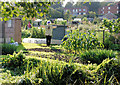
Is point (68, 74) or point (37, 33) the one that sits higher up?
point (37, 33)

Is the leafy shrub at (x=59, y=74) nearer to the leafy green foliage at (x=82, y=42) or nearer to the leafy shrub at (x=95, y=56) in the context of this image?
the leafy shrub at (x=95, y=56)

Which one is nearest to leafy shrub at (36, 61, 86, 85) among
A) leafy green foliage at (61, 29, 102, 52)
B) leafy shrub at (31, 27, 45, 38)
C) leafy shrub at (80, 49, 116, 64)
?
leafy shrub at (80, 49, 116, 64)

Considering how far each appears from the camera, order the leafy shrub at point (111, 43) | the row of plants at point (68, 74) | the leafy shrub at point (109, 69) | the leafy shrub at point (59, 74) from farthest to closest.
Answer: the leafy shrub at point (111, 43), the leafy shrub at point (109, 69), the leafy shrub at point (59, 74), the row of plants at point (68, 74)

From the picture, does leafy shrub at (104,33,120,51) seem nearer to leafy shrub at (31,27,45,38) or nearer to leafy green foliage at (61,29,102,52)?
leafy green foliage at (61,29,102,52)

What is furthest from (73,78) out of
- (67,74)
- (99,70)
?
(99,70)

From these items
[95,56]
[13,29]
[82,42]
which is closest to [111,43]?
[82,42]

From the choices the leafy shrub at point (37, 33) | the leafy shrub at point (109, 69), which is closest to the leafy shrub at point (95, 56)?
the leafy shrub at point (109, 69)

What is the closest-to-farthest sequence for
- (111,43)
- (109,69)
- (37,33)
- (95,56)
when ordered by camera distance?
Answer: (109,69) → (95,56) → (111,43) → (37,33)

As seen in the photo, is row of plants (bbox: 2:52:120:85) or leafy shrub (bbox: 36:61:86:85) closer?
row of plants (bbox: 2:52:120:85)

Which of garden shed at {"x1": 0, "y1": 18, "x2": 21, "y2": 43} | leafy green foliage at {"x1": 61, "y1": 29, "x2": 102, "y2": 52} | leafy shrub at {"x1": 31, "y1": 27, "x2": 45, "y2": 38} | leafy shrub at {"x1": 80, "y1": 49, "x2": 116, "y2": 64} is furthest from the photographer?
leafy shrub at {"x1": 31, "y1": 27, "x2": 45, "y2": 38}

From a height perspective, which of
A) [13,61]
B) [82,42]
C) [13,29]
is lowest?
[13,61]

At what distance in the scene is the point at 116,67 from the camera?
146 inches

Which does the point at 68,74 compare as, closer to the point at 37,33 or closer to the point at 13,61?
the point at 13,61

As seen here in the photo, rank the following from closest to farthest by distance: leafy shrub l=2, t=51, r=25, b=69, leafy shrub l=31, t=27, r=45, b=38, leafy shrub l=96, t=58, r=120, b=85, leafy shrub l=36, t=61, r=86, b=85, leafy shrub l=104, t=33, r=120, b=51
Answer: leafy shrub l=36, t=61, r=86, b=85
leafy shrub l=96, t=58, r=120, b=85
leafy shrub l=2, t=51, r=25, b=69
leafy shrub l=104, t=33, r=120, b=51
leafy shrub l=31, t=27, r=45, b=38
